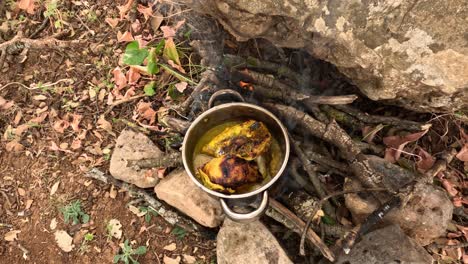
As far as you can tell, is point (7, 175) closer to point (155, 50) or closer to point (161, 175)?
point (161, 175)

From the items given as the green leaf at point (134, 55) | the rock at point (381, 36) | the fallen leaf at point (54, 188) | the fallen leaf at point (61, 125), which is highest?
the rock at point (381, 36)

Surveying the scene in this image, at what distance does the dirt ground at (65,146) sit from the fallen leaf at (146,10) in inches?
2.3

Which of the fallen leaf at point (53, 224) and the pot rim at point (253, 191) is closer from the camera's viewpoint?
the pot rim at point (253, 191)

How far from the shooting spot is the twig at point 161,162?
2.63 meters

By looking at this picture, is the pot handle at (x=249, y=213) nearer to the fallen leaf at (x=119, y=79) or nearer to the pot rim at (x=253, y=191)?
the pot rim at (x=253, y=191)

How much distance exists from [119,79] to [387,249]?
2012mm

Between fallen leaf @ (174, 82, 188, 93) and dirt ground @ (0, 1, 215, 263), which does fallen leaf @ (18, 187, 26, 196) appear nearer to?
dirt ground @ (0, 1, 215, 263)

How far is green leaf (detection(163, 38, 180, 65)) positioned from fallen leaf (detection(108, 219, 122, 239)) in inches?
43.6

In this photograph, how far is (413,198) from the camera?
2324mm

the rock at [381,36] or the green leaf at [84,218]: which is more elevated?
the rock at [381,36]

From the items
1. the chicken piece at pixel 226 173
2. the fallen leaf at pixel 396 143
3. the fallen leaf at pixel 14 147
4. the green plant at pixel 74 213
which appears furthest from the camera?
the fallen leaf at pixel 14 147

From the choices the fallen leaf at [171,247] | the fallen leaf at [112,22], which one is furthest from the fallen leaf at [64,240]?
the fallen leaf at [112,22]

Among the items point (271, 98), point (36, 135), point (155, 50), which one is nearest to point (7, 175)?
point (36, 135)

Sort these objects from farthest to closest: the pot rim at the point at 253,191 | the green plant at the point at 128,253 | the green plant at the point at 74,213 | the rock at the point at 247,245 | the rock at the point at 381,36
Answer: the green plant at the point at 74,213 < the green plant at the point at 128,253 < the rock at the point at 247,245 < the pot rim at the point at 253,191 < the rock at the point at 381,36
